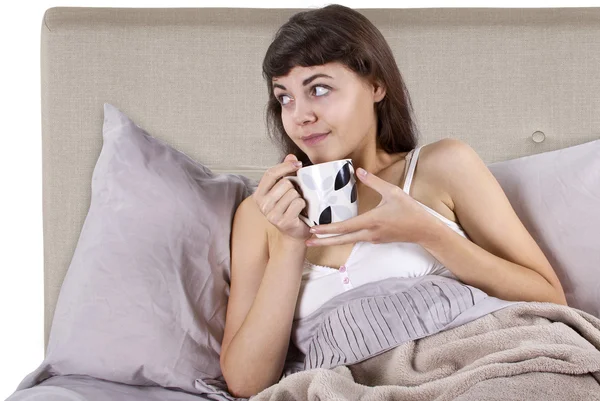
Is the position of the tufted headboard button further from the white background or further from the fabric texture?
the fabric texture

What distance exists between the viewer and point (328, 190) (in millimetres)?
1253

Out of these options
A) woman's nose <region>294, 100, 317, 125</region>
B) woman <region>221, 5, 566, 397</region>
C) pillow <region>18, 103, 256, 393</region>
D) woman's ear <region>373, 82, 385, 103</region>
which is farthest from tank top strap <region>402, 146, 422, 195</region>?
pillow <region>18, 103, 256, 393</region>

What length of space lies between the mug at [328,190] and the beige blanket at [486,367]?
0.80ft

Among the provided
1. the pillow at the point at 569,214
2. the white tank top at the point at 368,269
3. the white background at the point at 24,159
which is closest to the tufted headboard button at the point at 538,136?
the pillow at the point at 569,214

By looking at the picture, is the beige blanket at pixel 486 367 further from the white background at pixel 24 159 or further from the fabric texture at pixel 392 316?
the white background at pixel 24 159

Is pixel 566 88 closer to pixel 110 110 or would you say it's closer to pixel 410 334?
pixel 410 334

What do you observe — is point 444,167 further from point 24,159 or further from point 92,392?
point 24,159

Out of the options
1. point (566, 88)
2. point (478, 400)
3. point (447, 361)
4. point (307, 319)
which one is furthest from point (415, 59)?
point (478, 400)

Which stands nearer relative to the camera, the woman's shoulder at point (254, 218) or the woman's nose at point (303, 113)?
the woman's nose at point (303, 113)

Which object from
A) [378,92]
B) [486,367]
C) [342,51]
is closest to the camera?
[486,367]

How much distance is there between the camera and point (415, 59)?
193cm

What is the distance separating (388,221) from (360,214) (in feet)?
0.23

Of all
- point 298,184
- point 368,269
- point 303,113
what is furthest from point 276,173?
point 368,269

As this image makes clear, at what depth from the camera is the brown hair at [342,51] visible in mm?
1454
